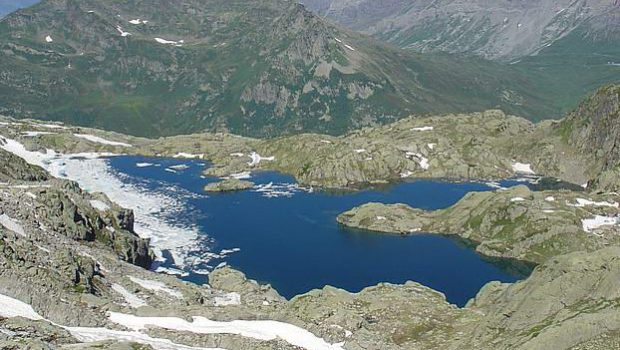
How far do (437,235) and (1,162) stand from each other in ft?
336

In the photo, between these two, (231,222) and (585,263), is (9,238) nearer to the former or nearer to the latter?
(585,263)

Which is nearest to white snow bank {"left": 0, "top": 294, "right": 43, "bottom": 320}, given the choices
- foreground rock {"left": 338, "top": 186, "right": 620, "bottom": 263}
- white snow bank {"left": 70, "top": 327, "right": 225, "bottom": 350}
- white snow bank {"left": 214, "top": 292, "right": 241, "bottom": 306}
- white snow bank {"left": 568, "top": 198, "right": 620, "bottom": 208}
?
white snow bank {"left": 70, "top": 327, "right": 225, "bottom": 350}

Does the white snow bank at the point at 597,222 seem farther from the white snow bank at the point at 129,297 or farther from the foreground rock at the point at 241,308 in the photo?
the white snow bank at the point at 129,297

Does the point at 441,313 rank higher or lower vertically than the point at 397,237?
higher

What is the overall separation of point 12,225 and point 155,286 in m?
17.9

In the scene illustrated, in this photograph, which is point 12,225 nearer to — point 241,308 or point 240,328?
point 241,308

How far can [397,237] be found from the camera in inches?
6216

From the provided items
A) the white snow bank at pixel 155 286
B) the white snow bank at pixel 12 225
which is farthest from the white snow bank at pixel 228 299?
the white snow bank at pixel 12 225

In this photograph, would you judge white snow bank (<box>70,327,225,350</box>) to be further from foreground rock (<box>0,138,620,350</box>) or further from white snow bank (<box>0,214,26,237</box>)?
white snow bank (<box>0,214,26,237</box>)

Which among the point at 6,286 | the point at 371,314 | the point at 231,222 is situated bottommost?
the point at 231,222

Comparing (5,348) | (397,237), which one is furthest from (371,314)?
(397,237)

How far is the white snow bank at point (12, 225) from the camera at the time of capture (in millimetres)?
70550

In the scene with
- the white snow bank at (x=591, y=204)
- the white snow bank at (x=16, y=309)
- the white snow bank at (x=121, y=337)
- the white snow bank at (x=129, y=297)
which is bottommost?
the white snow bank at (x=591, y=204)

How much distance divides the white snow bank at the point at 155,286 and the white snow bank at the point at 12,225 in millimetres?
13767
